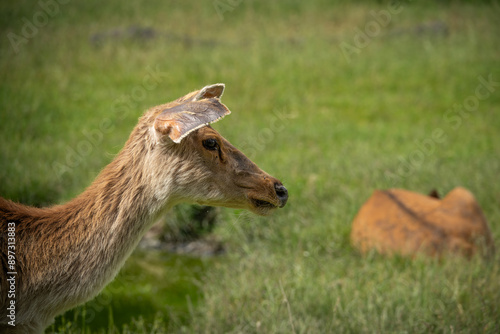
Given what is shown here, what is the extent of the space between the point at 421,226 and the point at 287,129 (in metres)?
4.08

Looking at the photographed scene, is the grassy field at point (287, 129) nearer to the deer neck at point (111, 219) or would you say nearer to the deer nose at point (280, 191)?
the deer nose at point (280, 191)

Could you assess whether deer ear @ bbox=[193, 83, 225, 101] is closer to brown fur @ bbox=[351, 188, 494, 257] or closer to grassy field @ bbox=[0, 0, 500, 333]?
grassy field @ bbox=[0, 0, 500, 333]

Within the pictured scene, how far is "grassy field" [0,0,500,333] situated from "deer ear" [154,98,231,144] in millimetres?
759

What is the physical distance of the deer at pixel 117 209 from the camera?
2.65 m

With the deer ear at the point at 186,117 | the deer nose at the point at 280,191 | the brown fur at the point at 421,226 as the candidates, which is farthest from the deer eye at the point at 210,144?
the brown fur at the point at 421,226

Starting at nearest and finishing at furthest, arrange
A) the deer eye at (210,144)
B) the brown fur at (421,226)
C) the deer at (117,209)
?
the deer at (117,209)
the deer eye at (210,144)
the brown fur at (421,226)

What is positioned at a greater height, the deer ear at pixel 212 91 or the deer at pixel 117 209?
the deer ear at pixel 212 91

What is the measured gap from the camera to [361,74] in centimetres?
1195

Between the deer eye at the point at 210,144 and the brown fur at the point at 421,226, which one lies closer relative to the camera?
the deer eye at the point at 210,144

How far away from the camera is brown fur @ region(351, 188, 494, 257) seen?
5371 mm

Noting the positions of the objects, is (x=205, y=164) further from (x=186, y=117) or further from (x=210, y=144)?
(x=186, y=117)

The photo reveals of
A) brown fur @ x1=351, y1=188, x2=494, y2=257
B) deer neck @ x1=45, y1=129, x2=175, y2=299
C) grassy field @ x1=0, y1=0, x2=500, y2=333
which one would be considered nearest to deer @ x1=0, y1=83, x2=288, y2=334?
deer neck @ x1=45, y1=129, x2=175, y2=299

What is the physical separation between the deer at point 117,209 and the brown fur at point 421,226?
9.27 ft

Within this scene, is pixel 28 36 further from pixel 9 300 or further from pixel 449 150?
pixel 9 300
